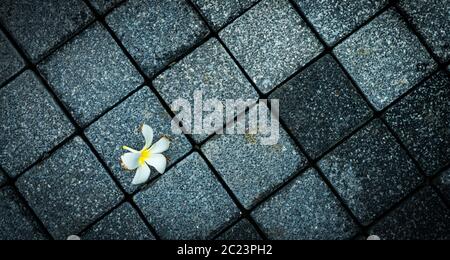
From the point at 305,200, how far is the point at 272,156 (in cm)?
24

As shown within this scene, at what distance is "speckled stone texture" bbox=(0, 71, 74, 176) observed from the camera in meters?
1.94

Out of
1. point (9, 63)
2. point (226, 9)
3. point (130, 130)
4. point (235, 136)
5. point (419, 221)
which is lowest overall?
point (419, 221)

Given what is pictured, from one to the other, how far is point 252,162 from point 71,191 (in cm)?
81

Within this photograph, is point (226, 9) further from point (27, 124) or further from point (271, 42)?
point (27, 124)

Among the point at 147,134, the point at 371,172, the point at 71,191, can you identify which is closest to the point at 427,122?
the point at 371,172

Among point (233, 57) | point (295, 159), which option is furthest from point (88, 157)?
point (295, 159)

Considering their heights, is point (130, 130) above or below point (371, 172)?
above

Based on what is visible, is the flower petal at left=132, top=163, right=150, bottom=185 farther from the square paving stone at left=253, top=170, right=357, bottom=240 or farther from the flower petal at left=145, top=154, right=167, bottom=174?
the square paving stone at left=253, top=170, right=357, bottom=240

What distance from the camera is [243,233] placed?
6.21 feet

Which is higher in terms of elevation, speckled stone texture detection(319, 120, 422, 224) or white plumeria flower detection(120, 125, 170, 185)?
white plumeria flower detection(120, 125, 170, 185)

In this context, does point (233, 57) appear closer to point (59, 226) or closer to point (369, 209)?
point (369, 209)

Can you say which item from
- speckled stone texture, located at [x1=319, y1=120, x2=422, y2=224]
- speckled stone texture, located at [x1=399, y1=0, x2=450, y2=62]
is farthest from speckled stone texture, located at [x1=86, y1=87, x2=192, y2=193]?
speckled stone texture, located at [x1=399, y1=0, x2=450, y2=62]

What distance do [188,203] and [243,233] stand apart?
0.27 metres

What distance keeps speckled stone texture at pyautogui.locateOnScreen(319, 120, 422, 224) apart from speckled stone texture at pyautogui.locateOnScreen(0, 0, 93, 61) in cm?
127
